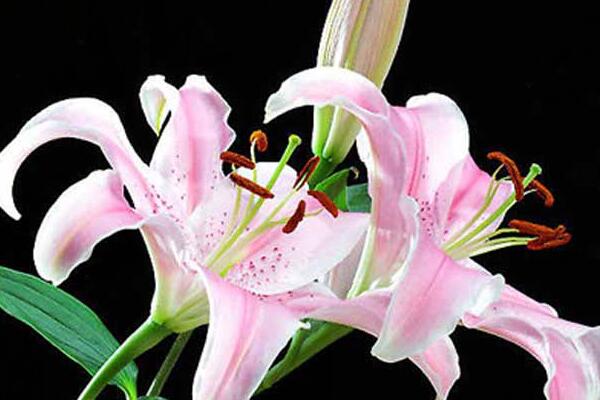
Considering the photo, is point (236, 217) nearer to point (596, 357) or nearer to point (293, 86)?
point (293, 86)

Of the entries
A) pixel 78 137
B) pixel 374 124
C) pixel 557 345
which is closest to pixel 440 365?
pixel 557 345

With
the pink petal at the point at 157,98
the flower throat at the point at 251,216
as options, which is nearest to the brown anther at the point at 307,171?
the flower throat at the point at 251,216

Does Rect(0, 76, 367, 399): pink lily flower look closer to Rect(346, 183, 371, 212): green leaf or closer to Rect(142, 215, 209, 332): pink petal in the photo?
Rect(142, 215, 209, 332): pink petal

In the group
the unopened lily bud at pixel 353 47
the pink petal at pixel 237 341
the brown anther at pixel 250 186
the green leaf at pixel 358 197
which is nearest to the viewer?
the pink petal at pixel 237 341

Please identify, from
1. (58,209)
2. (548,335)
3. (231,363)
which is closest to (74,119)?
(58,209)

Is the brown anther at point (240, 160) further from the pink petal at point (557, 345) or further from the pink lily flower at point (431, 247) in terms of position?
the pink petal at point (557, 345)

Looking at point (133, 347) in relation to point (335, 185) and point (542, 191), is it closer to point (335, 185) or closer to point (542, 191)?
point (335, 185)

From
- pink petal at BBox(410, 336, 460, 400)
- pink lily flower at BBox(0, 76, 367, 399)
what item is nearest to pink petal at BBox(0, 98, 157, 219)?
pink lily flower at BBox(0, 76, 367, 399)
